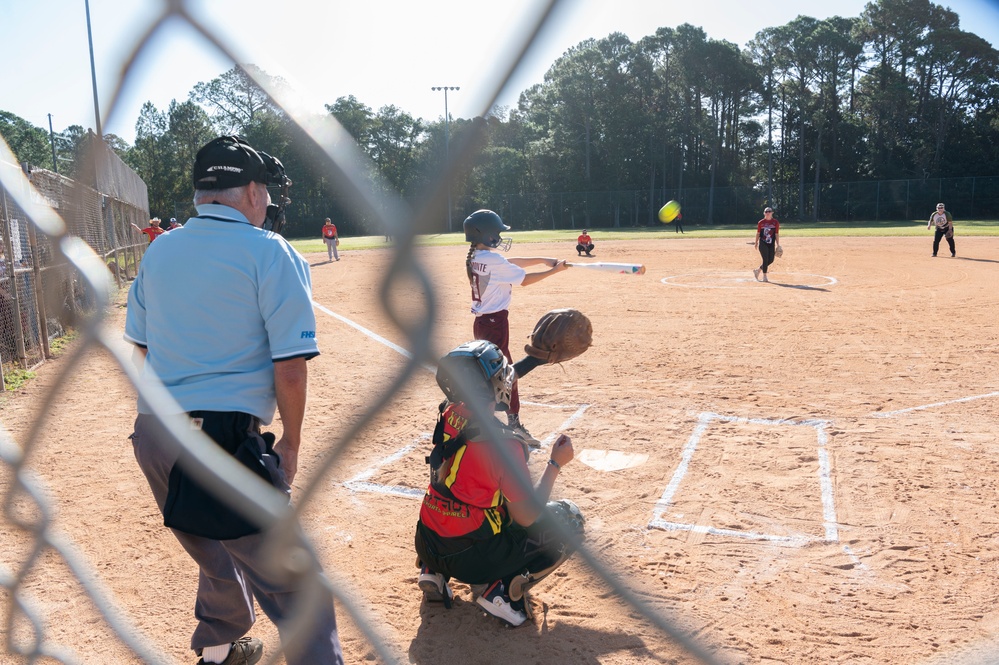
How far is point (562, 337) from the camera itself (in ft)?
14.0

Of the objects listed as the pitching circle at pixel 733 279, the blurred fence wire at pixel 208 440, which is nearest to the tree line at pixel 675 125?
the blurred fence wire at pixel 208 440

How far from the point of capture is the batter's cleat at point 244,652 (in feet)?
9.41

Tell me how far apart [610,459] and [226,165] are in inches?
139

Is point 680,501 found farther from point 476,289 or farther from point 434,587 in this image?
point 476,289

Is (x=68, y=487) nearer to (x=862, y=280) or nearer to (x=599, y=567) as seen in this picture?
(x=599, y=567)

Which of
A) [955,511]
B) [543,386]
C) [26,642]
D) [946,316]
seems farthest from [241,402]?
[946,316]

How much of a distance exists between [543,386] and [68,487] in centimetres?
407

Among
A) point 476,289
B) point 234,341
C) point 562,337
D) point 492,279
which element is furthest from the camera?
point 476,289

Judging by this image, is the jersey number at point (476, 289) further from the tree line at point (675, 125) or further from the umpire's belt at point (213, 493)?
Result: the umpire's belt at point (213, 493)

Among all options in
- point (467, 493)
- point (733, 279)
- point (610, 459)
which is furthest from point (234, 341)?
point (733, 279)

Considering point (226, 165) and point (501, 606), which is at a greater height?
point (226, 165)

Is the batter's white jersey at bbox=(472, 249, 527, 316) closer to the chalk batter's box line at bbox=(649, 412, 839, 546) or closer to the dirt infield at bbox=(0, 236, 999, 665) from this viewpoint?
the dirt infield at bbox=(0, 236, 999, 665)

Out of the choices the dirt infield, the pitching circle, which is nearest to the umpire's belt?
the dirt infield

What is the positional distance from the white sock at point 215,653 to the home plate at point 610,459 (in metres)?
2.75
